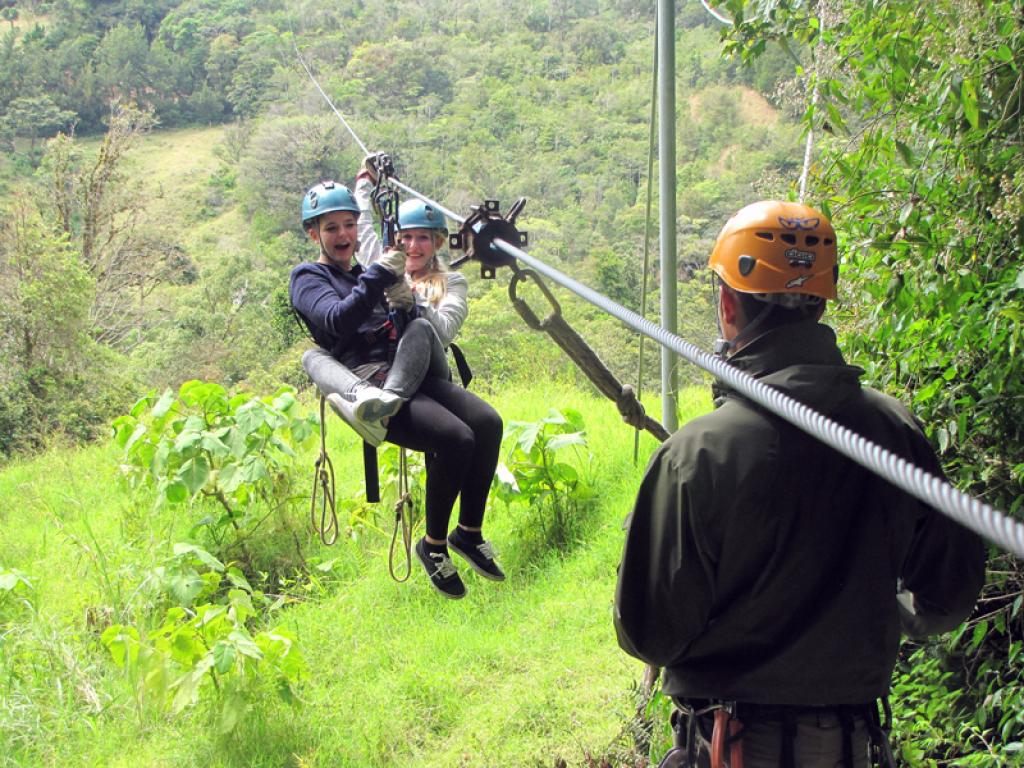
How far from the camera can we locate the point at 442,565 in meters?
3.68

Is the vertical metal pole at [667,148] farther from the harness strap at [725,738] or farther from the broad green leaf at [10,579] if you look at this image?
the broad green leaf at [10,579]

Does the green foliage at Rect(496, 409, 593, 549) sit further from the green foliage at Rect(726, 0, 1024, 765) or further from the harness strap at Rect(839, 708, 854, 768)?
the harness strap at Rect(839, 708, 854, 768)

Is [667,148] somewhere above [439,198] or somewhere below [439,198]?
above

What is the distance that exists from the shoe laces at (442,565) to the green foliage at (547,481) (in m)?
1.84

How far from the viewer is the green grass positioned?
445 cm

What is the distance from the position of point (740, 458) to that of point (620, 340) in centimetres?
1545

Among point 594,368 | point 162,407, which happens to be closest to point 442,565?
point 594,368

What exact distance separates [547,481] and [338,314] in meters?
2.90

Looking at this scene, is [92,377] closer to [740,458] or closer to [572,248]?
[740,458]

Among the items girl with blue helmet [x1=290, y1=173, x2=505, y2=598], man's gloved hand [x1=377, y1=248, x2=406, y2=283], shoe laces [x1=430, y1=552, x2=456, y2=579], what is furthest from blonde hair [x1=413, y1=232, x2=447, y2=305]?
shoe laces [x1=430, y1=552, x2=456, y2=579]

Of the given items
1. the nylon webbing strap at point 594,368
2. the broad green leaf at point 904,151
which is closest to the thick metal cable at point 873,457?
the nylon webbing strap at point 594,368

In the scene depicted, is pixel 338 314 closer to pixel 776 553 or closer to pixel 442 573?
pixel 442 573

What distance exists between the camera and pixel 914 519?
5.71 feet

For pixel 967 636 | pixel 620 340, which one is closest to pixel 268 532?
pixel 967 636
